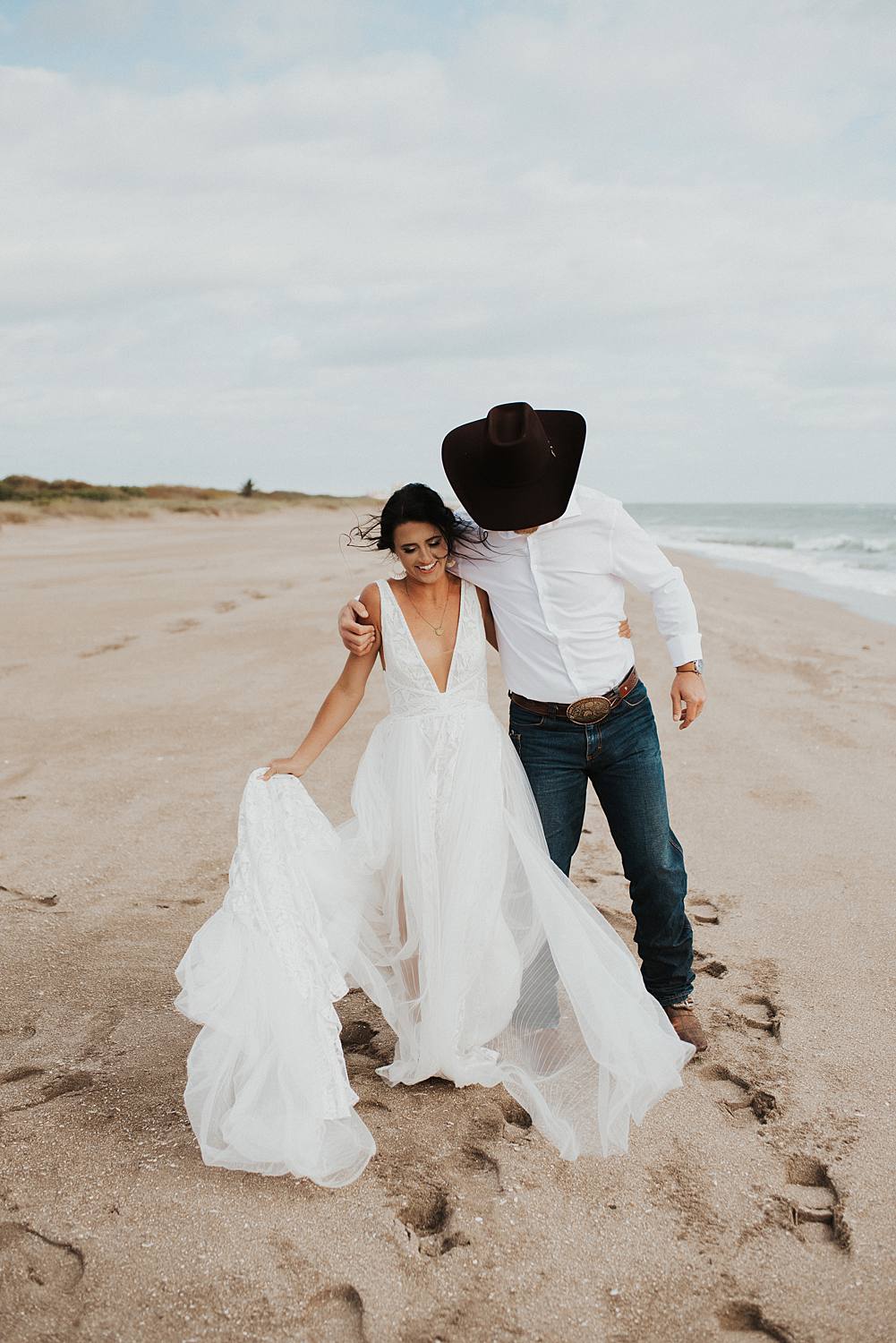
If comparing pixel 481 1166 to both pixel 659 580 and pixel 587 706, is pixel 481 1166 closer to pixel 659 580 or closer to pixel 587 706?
pixel 587 706

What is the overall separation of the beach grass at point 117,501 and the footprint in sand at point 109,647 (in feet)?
41.5

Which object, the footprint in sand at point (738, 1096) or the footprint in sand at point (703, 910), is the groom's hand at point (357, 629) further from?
the footprint in sand at point (703, 910)

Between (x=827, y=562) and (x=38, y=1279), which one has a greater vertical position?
(x=827, y=562)

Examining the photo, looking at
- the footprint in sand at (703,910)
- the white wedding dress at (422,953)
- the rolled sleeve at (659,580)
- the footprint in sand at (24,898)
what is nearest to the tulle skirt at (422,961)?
the white wedding dress at (422,953)

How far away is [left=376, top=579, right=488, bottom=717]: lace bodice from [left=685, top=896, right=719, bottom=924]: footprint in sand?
67.2 inches

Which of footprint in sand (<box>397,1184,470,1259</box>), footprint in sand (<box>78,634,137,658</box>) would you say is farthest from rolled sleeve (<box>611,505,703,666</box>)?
footprint in sand (<box>78,634,137,658</box>)

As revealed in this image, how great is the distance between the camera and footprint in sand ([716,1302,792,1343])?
226 centimetres

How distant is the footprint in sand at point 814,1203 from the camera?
8.38 ft

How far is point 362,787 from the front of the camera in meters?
3.28

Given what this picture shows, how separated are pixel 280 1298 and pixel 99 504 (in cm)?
2882

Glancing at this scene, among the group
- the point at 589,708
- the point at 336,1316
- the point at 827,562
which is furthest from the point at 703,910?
the point at 827,562

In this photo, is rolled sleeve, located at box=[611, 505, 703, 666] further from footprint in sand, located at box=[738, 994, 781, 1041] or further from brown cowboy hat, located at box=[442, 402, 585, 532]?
footprint in sand, located at box=[738, 994, 781, 1041]

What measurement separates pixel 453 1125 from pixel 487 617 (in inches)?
62.2

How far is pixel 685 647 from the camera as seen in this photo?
3.54 meters
